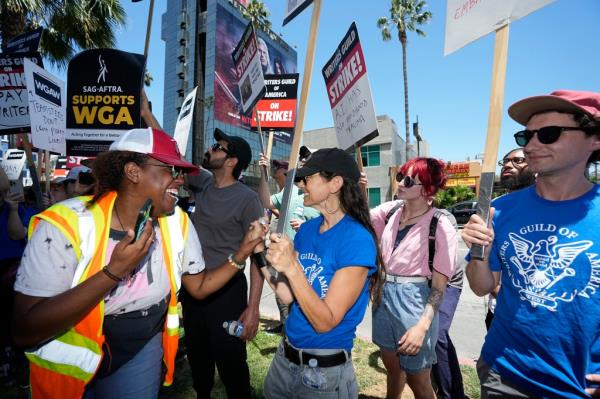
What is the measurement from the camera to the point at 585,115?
1.57 m

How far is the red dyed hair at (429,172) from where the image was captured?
2.83m

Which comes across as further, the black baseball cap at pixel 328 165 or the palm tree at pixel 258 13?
the palm tree at pixel 258 13

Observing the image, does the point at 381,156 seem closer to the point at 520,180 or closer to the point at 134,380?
the point at 520,180

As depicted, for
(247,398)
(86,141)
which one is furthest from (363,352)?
(86,141)

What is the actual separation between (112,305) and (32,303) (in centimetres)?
36

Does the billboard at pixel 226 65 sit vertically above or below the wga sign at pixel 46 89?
above

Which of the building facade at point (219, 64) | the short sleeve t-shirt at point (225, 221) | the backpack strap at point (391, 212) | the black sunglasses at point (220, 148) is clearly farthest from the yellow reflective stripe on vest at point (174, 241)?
the building facade at point (219, 64)

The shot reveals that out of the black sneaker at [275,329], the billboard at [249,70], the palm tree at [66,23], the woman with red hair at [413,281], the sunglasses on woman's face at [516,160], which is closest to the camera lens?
the woman with red hair at [413,281]

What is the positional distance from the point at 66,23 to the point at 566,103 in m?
12.9

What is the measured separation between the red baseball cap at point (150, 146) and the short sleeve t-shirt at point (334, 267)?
0.93 meters

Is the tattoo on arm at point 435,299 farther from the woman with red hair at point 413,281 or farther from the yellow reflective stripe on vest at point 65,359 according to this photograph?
the yellow reflective stripe on vest at point 65,359

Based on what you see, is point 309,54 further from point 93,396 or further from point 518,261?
point 93,396

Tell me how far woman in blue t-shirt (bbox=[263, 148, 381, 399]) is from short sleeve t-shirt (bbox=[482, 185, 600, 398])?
28.3 inches

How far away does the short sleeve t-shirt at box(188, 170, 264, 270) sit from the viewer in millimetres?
2834
